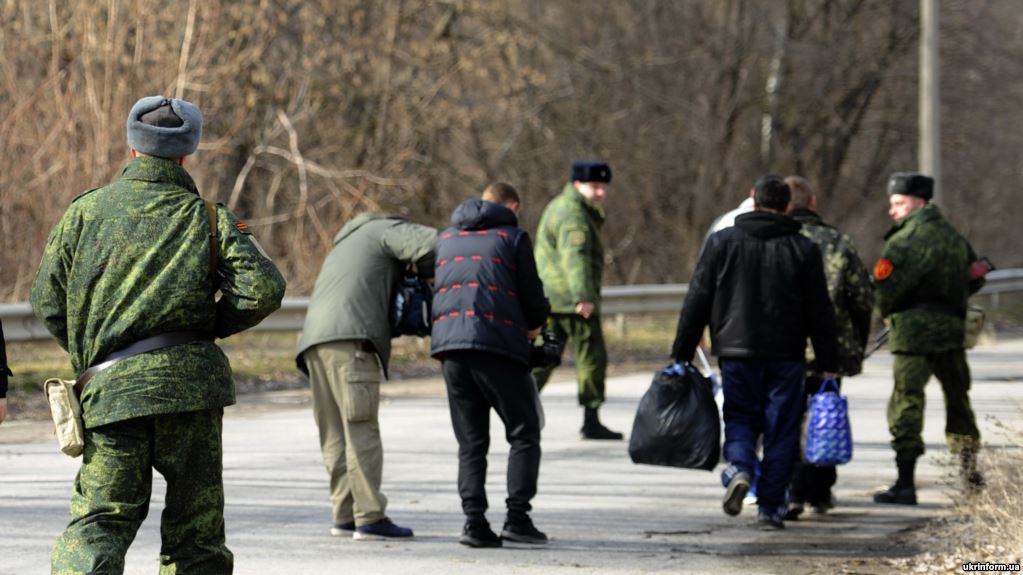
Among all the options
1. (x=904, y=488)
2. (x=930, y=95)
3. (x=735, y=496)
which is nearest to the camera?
(x=735, y=496)

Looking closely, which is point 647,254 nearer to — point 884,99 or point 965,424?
point 884,99

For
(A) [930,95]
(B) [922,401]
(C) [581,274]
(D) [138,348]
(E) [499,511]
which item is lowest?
(E) [499,511]

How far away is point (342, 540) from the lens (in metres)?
7.94

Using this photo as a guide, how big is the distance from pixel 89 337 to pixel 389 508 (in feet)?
12.7

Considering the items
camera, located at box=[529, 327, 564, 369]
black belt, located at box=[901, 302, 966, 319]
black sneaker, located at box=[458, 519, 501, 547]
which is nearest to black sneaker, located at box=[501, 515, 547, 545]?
black sneaker, located at box=[458, 519, 501, 547]

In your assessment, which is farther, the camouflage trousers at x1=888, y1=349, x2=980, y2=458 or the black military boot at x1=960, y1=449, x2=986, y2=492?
the camouflage trousers at x1=888, y1=349, x2=980, y2=458

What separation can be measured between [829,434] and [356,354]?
2.55 metres

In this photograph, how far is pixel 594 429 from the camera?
11969mm

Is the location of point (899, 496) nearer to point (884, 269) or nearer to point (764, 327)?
point (884, 269)

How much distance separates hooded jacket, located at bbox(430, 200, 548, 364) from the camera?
302 inches

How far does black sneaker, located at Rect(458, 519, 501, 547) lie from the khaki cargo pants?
430 millimetres

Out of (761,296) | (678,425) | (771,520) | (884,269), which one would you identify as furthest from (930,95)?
(678,425)

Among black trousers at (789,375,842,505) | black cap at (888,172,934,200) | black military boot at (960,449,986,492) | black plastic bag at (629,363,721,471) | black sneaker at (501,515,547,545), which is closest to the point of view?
black sneaker at (501,515,547,545)

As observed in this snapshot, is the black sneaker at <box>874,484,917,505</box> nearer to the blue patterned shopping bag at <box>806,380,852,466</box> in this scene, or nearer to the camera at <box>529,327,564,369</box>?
the blue patterned shopping bag at <box>806,380,852,466</box>
